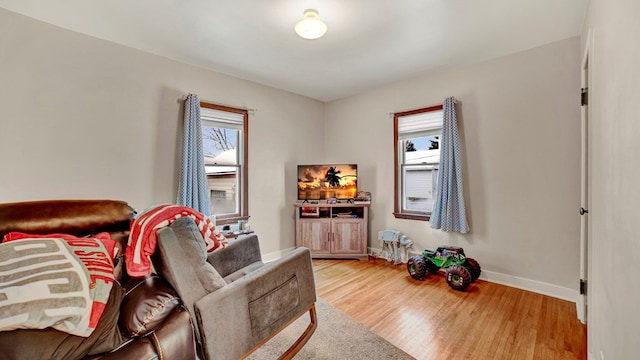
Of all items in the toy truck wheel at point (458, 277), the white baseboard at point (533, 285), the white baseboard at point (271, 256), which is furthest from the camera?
the white baseboard at point (271, 256)

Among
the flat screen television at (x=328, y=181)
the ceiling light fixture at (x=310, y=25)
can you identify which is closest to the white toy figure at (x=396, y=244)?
the flat screen television at (x=328, y=181)

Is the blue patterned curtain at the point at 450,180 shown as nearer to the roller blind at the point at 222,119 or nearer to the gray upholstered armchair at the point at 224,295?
the gray upholstered armchair at the point at 224,295

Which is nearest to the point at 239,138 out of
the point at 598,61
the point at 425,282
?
the point at 425,282

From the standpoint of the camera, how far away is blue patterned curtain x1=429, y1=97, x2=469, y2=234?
3100 mm

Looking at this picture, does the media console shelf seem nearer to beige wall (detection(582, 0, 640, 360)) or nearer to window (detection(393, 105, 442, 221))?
window (detection(393, 105, 442, 221))

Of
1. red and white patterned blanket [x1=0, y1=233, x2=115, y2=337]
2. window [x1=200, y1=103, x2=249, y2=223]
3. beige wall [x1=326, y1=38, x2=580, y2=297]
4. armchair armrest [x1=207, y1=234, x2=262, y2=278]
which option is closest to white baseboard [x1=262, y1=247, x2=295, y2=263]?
window [x1=200, y1=103, x2=249, y2=223]

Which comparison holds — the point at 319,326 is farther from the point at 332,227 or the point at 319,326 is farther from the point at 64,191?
the point at 64,191

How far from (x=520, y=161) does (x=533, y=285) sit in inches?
52.1

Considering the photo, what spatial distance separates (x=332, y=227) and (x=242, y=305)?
2.58 metres

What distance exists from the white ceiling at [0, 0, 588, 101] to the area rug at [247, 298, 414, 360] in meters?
2.58

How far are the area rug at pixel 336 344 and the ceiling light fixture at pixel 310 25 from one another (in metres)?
2.44

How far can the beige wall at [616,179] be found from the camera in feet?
2.83

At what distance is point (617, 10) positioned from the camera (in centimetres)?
108

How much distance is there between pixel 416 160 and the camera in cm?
372
